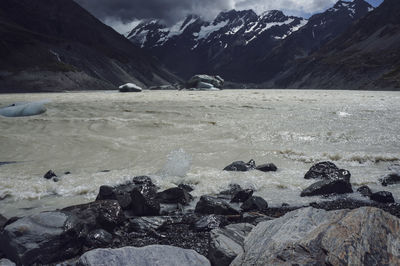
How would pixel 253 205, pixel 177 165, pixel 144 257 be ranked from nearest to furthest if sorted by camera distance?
pixel 144 257 < pixel 253 205 < pixel 177 165

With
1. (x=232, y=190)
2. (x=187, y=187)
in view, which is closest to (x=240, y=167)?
(x=232, y=190)

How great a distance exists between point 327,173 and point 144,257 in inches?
270

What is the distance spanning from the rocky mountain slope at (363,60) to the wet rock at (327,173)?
70409mm

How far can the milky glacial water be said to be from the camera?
9.39 metres

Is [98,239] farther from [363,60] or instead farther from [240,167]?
[363,60]

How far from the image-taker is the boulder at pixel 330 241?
3.69 m

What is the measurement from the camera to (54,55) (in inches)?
4264

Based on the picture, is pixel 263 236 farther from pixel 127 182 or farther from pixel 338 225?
pixel 127 182

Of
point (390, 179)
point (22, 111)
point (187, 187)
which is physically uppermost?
point (22, 111)

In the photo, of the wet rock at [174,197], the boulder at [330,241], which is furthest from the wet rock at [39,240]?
the boulder at [330,241]

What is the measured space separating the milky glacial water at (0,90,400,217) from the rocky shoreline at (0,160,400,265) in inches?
41.1

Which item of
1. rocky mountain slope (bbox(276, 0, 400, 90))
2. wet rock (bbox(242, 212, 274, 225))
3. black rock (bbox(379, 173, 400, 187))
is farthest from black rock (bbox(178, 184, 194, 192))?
rocky mountain slope (bbox(276, 0, 400, 90))

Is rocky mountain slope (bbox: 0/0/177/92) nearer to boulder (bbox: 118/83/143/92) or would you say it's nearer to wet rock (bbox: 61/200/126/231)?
boulder (bbox: 118/83/143/92)

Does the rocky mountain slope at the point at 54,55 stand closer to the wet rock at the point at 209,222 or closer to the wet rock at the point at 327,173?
the wet rock at the point at 327,173
